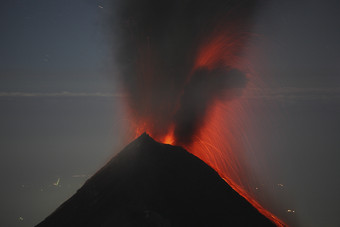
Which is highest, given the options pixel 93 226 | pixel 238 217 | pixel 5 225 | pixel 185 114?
pixel 238 217

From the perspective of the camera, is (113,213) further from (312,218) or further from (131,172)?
(312,218)

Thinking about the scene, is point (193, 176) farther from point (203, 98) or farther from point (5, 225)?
point (5, 225)

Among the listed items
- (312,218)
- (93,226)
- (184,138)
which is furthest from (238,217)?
(312,218)

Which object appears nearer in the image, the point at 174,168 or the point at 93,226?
the point at 93,226

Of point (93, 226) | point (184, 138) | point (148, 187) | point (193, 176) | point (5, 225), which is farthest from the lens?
point (5, 225)

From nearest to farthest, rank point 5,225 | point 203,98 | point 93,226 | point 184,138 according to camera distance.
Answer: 1. point 93,226
2. point 184,138
3. point 203,98
4. point 5,225

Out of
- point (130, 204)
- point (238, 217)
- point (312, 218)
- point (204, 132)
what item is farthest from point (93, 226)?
point (312, 218)

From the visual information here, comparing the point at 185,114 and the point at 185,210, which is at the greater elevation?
the point at 185,210
